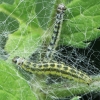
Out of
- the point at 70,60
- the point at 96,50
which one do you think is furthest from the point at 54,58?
the point at 96,50

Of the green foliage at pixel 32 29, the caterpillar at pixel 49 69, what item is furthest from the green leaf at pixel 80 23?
the caterpillar at pixel 49 69

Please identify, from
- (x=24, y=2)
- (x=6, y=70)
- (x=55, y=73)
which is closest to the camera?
(x=6, y=70)

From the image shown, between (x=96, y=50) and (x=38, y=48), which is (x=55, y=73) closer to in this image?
(x=38, y=48)

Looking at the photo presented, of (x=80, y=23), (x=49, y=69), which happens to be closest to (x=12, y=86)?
(x=49, y=69)

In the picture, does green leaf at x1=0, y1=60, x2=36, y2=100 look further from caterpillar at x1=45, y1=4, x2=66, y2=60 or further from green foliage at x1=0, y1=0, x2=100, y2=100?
caterpillar at x1=45, y1=4, x2=66, y2=60

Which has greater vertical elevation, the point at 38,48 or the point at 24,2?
the point at 24,2

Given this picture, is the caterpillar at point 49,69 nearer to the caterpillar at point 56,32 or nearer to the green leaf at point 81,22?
the caterpillar at point 56,32

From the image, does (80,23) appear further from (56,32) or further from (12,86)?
(12,86)
